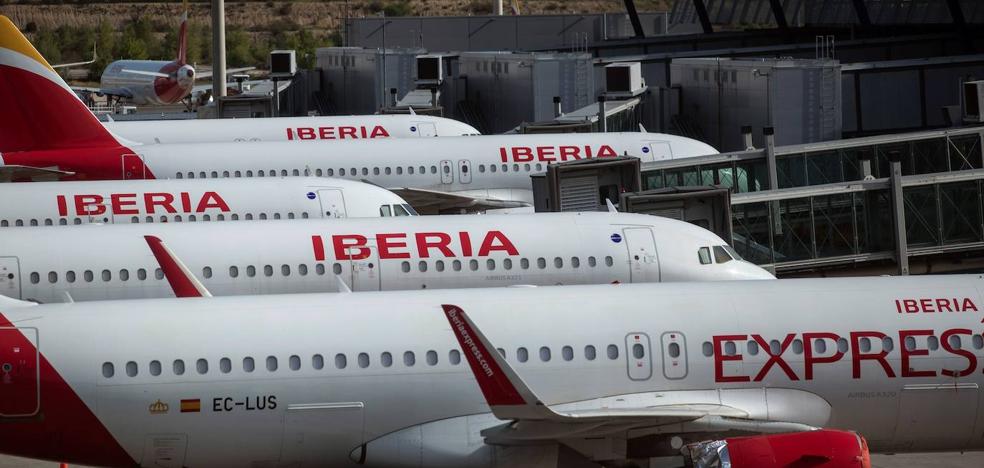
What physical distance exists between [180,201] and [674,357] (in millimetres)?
17014

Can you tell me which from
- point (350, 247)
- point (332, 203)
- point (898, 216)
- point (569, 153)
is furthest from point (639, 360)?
point (569, 153)

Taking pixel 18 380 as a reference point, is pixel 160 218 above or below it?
above

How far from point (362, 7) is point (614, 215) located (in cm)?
16523

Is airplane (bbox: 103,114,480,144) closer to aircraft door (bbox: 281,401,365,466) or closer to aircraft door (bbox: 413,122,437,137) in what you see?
aircraft door (bbox: 413,122,437,137)

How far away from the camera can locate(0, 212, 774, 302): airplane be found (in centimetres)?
2720

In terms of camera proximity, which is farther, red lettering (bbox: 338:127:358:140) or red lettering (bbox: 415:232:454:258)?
red lettering (bbox: 338:127:358:140)

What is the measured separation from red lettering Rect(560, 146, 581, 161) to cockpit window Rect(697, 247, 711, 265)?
15.2 meters

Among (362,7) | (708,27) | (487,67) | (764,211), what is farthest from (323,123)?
(362,7)

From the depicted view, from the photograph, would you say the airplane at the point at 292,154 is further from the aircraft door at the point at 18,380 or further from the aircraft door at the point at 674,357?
the aircraft door at the point at 674,357

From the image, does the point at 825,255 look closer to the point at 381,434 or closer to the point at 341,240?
the point at 341,240

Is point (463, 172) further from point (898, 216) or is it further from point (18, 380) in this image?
point (18, 380)

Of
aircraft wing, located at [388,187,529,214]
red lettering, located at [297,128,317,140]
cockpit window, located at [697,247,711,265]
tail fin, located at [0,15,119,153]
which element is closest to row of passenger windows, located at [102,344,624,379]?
cockpit window, located at [697,247,711,265]

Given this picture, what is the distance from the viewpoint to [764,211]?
32969 millimetres

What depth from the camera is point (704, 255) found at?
93.5ft
